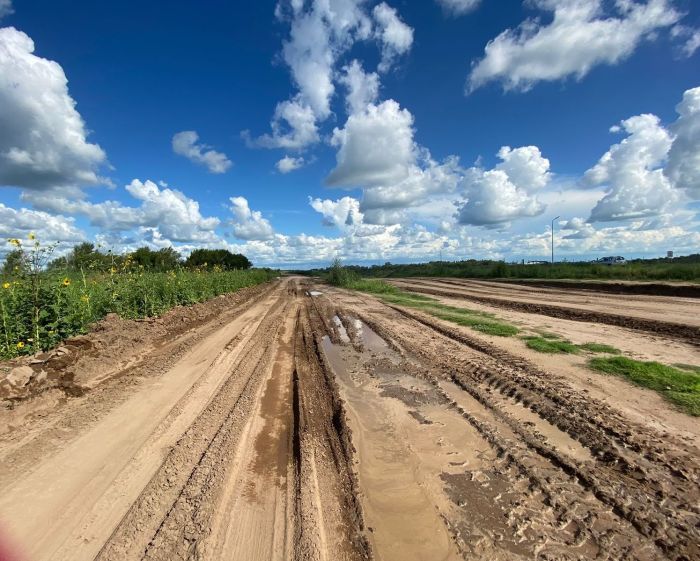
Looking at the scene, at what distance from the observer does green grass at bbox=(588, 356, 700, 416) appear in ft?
15.6

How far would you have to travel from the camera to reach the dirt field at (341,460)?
2.56 metres

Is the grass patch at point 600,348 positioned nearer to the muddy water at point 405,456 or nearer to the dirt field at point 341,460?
the dirt field at point 341,460

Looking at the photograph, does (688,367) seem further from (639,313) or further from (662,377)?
(639,313)

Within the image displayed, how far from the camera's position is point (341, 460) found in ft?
12.0

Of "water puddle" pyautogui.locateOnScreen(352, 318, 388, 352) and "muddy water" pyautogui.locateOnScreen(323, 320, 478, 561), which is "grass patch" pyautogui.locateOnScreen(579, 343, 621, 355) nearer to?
"muddy water" pyautogui.locateOnScreen(323, 320, 478, 561)

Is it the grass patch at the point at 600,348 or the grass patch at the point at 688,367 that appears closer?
the grass patch at the point at 688,367

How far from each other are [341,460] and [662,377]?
5.24 meters

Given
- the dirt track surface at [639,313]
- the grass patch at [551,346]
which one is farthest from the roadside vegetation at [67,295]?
the dirt track surface at [639,313]

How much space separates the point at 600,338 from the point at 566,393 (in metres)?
4.66

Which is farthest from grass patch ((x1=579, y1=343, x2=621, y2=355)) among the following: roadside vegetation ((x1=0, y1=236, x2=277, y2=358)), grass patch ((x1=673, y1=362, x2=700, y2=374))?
roadside vegetation ((x1=0, y1=236, x2=277, y2=358))

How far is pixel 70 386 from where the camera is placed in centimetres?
564

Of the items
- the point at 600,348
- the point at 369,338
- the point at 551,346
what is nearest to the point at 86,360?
the point at 369,338

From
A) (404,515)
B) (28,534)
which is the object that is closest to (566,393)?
(404,515)

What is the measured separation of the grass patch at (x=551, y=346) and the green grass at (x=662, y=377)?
705 millimetres
